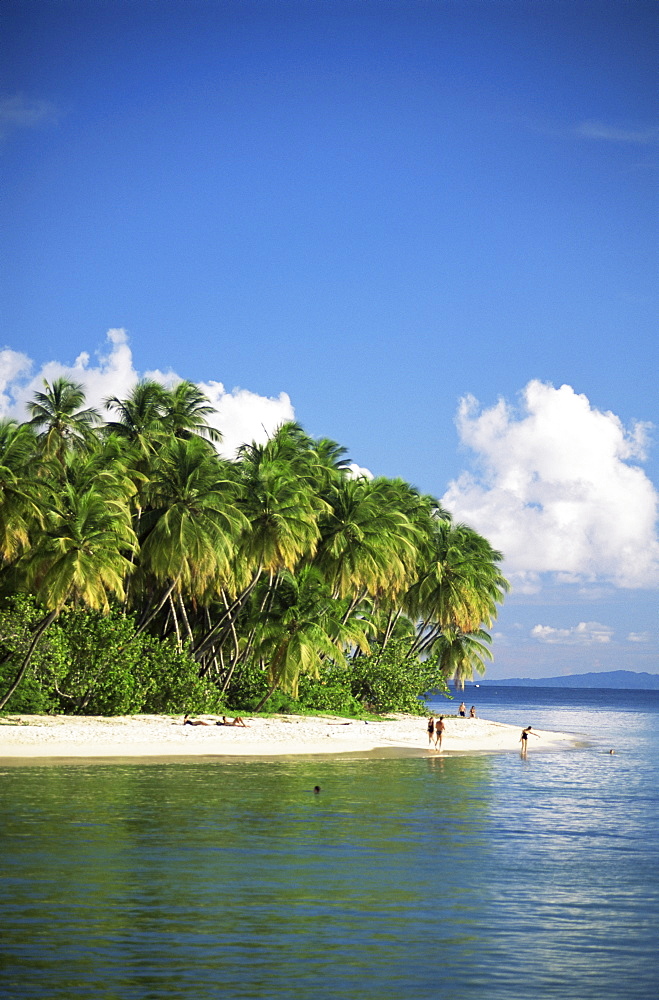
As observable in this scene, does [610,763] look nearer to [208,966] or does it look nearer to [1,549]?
[1,549]

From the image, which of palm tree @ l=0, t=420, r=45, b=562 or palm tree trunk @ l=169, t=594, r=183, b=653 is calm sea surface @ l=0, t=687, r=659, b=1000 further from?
palm tree trunk @ l=169, t=594, r=183, b=653

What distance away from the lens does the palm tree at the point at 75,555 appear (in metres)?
35.2

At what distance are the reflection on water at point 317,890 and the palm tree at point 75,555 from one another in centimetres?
841

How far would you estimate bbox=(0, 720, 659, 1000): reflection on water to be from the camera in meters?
11.5

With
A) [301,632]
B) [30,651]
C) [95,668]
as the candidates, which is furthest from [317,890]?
[301,632]

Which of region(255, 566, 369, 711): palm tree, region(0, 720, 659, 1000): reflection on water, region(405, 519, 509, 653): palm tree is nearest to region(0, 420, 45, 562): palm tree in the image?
region(0, 720, 659, 1000): reflection on water

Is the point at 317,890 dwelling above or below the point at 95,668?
below

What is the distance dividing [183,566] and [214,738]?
6.71 m

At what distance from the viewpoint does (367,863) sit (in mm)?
17828

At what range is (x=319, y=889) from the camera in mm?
15680

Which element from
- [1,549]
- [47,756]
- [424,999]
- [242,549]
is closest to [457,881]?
[424,999]

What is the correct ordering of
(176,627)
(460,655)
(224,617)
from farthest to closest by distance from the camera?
(460,655)
(224,617)
(176,627)

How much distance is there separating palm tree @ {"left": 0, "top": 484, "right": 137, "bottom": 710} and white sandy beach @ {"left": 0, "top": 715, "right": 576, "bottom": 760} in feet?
9.08

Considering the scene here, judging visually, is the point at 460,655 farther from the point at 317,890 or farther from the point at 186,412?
the point at 317,890
